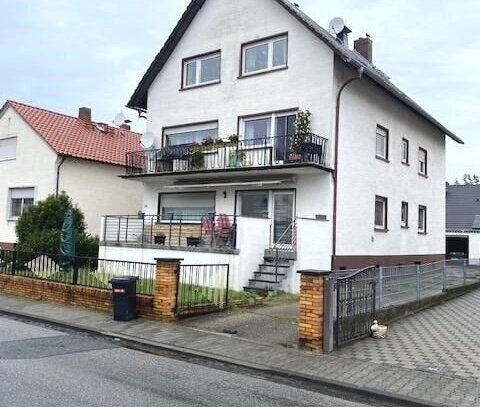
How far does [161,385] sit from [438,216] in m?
22.4

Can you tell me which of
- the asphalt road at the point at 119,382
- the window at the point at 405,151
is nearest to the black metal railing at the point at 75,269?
the asphalt road at the point at 119,382

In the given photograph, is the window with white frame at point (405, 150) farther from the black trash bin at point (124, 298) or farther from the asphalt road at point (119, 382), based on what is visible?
the asphalt road at point (119, 382)

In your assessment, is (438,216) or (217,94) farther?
(438,216)

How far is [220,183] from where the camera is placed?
63.5ft

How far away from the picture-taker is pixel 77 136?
2625 centimetres

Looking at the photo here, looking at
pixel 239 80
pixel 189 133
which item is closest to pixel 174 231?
pixel 189 133

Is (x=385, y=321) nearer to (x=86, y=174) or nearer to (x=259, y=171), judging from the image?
(x=259, y=171)

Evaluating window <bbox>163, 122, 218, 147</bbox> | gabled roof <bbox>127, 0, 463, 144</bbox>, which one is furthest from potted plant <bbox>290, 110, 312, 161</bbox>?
window <bbox>163, 122, 218, 147</bbox>

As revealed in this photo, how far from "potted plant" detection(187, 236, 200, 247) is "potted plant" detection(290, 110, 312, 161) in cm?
386

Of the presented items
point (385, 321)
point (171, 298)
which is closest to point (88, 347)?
point (171, 298)

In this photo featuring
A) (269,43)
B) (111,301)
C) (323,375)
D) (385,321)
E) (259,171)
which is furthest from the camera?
(269,43)

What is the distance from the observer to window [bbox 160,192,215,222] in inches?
799

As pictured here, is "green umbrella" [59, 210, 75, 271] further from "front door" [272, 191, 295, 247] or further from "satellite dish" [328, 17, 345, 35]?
"satellite dish" [328, 17, 345, 35]

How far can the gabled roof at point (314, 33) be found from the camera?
1741 cm
